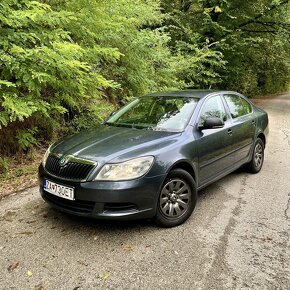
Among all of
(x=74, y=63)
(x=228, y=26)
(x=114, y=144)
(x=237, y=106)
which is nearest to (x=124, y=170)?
(x=114, y=144)

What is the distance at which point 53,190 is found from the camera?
3.70 meters

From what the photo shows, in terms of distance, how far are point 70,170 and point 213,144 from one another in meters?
2.02

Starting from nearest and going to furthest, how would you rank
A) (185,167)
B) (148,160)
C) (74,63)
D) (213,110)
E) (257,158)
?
(148,160) → (185,167) → (213,110) → (74,63) → (257,158)

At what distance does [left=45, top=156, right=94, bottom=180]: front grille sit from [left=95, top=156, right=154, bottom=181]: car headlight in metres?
0.16

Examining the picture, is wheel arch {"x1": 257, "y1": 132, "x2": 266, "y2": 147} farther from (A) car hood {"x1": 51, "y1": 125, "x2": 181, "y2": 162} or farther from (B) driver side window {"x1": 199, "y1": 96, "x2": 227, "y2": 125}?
(A) car hood {"x1": 51, "y1": 125, "x2": 181, "y2": 162}

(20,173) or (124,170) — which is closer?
(124,170)

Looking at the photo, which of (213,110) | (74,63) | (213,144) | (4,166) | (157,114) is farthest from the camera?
(4,166)

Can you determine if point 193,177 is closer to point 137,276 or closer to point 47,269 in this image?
point 137,276

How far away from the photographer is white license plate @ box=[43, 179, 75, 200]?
351 cm

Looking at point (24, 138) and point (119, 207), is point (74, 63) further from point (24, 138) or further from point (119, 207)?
point (119, 207)

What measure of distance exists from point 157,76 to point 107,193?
23.5 ft

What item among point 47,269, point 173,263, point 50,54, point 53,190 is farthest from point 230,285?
point 50,54

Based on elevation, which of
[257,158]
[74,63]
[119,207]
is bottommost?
[257,158]

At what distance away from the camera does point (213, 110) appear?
4.86 metres
